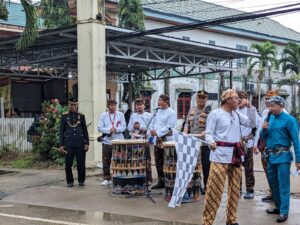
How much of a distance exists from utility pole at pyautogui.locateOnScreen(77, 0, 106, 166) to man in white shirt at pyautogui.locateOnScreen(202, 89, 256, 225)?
6.62 metres

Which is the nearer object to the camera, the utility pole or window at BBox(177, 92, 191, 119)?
the utility pole

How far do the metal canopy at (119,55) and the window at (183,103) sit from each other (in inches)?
206

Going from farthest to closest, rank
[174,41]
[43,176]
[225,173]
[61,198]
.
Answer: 1. [174,41]
2. [43,176]
3. [61,198]
4. [225,173]

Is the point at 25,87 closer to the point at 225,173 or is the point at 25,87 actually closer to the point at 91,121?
the point at 91,121

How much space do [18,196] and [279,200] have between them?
5.07 metres

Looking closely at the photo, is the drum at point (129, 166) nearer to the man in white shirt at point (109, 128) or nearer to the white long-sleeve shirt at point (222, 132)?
the man in white shirt at point (109, 128)

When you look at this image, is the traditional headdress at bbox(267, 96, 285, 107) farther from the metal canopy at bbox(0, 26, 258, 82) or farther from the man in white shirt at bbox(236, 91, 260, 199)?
the metal canopy at bbox(0, 26, 258, 82)

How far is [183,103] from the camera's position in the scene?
95.5 ft

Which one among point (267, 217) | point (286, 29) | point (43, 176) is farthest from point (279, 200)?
point (286, 29)

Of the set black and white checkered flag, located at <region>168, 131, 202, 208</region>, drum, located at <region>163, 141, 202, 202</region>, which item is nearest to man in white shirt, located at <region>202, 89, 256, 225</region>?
black and white checkered flag, located at <region>168, 131, 202, 208</region>

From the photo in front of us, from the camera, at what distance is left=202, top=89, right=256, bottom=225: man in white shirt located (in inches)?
244

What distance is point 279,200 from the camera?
713cm

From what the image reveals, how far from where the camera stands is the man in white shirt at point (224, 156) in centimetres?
619

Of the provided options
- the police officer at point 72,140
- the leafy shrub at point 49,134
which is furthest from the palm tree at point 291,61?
the police officer at point 72,140
